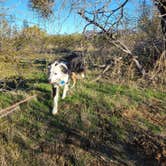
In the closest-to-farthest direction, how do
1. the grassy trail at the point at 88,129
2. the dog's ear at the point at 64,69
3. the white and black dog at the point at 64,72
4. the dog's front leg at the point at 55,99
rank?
the grassy trail at the point at 88,129 → the dog's front leg at the point at 55,99 → the white and black dog at the point at 64,72 → the dog's ear at the point at 64,69

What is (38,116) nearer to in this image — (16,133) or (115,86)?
(16,133)

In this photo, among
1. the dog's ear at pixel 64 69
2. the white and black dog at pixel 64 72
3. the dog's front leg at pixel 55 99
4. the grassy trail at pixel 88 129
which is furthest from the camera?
the dog's ear at pixel 64 69

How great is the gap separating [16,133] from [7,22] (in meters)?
2.08

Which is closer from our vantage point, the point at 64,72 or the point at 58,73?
the point at 58,73

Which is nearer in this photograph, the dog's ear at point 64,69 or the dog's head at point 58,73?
the dog's head at point 58,73

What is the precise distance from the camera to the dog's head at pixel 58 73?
7.62 m

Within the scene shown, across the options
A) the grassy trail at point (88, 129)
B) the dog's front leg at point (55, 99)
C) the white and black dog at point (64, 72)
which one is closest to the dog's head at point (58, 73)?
the white and black dog at point (64, 72)

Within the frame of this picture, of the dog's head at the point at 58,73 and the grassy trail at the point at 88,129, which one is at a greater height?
the dog's head at the point at 58,73

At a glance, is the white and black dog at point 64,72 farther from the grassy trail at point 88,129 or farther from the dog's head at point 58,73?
the grassy trail at point 88,129

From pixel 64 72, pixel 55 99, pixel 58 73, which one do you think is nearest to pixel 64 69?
pixel 64 72

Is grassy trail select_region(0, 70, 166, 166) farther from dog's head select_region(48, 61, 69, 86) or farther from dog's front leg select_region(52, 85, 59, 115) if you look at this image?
dog's head select_region(48, 61, 69, 86)

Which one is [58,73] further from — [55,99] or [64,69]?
[55,99]

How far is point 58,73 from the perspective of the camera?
25.4 feet

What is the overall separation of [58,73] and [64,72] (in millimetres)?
302
